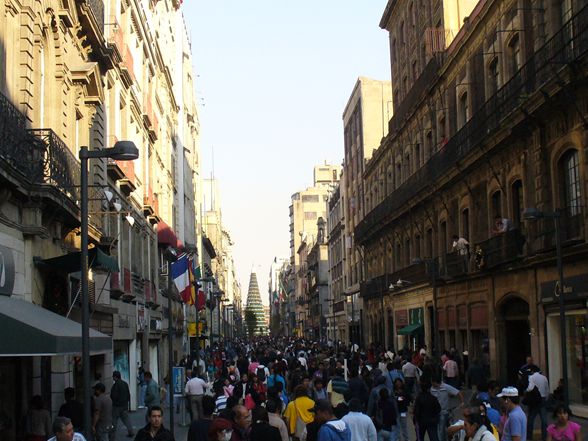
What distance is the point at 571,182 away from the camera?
2622 cm

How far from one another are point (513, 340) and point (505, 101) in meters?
8.79

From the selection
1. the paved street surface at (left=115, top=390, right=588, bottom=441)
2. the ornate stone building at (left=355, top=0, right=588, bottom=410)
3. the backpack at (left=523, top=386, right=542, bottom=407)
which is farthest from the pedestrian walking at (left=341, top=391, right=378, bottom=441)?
the ornate stone building at (left=355, top=0, right=588, bottom=410)

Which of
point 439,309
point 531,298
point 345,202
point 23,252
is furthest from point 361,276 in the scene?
point 23,252

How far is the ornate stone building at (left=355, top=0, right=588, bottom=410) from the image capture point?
84.0 ft

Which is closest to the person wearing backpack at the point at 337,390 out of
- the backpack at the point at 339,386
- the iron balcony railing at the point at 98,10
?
the backpack at the point at 339,386

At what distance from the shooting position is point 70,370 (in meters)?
20.1

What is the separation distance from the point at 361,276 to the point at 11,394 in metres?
56.5

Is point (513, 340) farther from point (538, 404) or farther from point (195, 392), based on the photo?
point (195, 392)

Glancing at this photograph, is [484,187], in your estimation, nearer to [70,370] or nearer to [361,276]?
[70,370]

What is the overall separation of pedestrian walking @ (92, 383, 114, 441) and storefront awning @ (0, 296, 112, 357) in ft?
9.82

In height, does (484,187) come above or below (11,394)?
above

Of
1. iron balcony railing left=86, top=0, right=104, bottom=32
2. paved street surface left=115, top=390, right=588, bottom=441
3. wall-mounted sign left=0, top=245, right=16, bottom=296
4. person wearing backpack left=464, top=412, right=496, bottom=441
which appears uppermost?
iron balcony railing left=86, top=0, right=104, bottom=32

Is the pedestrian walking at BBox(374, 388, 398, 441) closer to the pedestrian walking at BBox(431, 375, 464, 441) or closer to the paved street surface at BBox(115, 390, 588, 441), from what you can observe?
the pedestrian walking at BBox(431, 375, 464, 441)

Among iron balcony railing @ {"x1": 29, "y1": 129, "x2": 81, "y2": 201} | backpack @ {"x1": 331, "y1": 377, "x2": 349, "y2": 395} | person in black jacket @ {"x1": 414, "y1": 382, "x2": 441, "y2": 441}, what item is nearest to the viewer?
person in black jacket @ {"x1": 414, "y1": 382, "x2": 441, "y2": 441}
